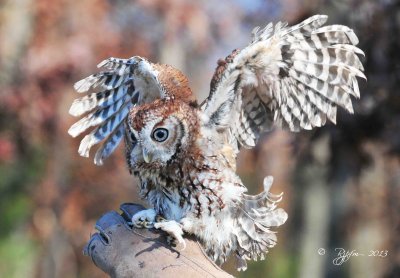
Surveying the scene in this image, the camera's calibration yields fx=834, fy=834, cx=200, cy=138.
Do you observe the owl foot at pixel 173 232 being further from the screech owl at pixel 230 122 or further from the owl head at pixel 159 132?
the owl head at pixel 159 132

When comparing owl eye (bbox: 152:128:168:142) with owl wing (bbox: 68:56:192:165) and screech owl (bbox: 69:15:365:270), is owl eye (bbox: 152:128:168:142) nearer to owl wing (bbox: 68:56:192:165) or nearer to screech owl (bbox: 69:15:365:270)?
screech owl (bbox: 69:15:365:270)

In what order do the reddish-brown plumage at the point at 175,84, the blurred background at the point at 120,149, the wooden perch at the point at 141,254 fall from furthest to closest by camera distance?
the blurred background at the point at 120,149
the reddish-brown plumage at the point at 175,84
the wooden perch at the point at 141,254

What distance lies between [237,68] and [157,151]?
47 centimetres

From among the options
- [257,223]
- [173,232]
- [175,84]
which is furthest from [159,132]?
[257,223]

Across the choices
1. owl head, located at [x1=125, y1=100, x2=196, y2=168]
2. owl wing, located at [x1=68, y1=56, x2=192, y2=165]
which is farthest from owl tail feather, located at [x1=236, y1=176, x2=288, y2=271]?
owl wing, located at [x1=68, y1=56, x2=192, y2=165]

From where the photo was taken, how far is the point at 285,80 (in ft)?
11.8

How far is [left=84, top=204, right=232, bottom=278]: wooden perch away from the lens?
3182 millimetres

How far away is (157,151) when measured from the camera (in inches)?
133

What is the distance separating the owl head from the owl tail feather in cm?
39

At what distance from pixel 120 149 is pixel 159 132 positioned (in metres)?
7.32

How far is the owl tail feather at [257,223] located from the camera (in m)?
3.56

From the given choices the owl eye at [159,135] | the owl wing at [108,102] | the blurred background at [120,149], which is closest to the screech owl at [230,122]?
the owl eye at [159,135]

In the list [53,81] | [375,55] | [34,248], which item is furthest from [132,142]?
[34,248]

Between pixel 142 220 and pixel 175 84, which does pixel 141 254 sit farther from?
pixel 175 84
